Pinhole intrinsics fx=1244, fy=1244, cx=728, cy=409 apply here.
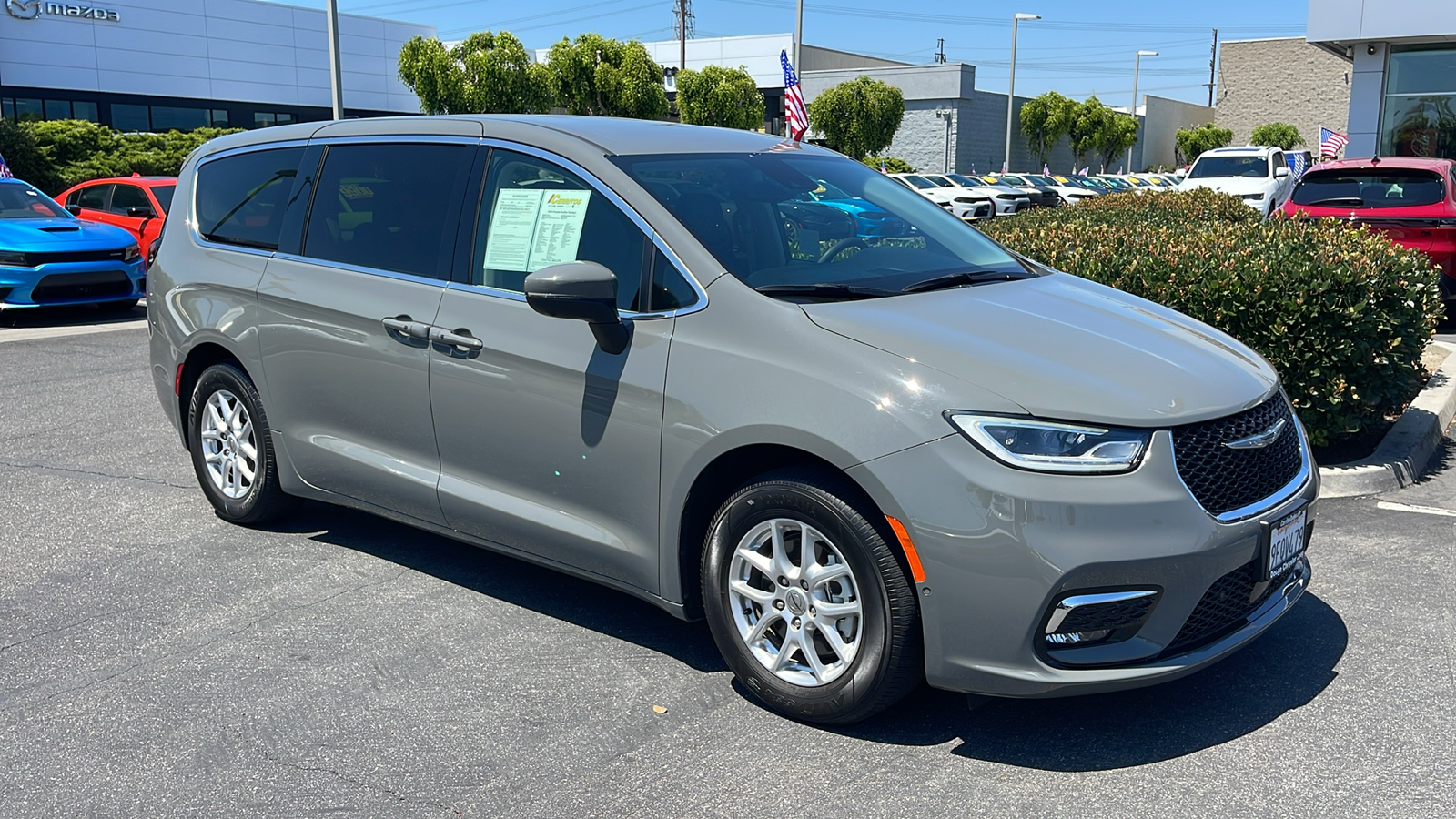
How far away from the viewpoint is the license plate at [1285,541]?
3609mm

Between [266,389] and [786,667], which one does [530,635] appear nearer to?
[786,667]

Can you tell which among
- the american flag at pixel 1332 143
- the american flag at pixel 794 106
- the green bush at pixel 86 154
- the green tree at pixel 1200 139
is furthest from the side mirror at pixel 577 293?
the green tree at pixel 1200 139

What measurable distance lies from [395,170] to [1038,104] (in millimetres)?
59551

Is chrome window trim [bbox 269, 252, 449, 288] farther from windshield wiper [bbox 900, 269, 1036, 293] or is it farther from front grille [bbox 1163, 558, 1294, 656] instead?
front grille [bbox 1163, 558, 1294, 656]

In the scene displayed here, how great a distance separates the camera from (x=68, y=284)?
13211 millimetres

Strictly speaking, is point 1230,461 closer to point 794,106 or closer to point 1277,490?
point 1277,490

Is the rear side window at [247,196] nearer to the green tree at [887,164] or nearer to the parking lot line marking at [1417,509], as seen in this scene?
the parking lot line marking at [1417,509]

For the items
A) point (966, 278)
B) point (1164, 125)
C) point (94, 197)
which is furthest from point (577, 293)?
point (1164, 125)

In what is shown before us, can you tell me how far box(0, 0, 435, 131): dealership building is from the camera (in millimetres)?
39969

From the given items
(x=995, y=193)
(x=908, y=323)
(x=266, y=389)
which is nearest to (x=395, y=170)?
(x=266, y=389)

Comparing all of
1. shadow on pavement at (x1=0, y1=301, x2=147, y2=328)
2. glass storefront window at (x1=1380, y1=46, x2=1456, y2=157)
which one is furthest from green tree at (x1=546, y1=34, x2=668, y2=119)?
Answer: shadow on pavement at (x1=0, y1=301, x2=147, y2=328)

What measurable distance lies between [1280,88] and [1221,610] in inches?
2978

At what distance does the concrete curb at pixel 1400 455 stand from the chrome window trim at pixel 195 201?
4.89m

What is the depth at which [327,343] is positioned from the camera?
4.91 metres
